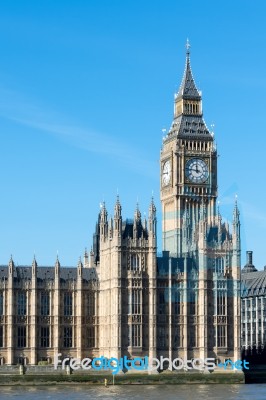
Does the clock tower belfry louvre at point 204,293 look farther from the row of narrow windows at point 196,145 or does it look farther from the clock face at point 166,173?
the row of narrow windows at point 196,145

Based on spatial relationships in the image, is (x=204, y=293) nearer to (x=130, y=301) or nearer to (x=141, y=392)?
(x=130, y=301)

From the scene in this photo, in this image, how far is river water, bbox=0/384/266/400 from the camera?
11088 centimetres

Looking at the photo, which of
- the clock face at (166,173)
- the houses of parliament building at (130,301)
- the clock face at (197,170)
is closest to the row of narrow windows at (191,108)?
the clock face at (197,170)

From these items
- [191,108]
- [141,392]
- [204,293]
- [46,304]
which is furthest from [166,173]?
[141,392]

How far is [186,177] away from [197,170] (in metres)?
1.94

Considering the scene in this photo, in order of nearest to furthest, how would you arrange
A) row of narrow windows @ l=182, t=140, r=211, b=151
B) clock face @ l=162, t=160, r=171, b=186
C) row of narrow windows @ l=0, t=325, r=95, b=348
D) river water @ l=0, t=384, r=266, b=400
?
river water @ l=0, t=384, r=266, b=400 < row of narrow windows @ l=0, t=325, r=95, b=348 < row of narrow windows @ l=182, t=140, r=211, b=151 < clock face @ l=162, t=160, r=171, b=186

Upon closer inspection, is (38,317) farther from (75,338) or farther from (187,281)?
(187,281)

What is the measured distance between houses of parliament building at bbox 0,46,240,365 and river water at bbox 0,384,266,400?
7.09 m

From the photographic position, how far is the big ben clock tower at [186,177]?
15188cm

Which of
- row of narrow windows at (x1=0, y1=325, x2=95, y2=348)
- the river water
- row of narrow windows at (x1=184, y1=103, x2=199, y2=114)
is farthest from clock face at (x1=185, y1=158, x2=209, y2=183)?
the river water

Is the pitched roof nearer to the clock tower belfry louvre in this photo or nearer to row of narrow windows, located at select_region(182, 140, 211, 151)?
row of narrow windows, located at select_region(182, 140, 211, 151)

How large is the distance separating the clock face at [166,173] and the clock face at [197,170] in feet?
9.95

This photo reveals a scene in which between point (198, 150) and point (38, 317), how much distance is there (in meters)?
34.2

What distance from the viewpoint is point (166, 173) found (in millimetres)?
156125
